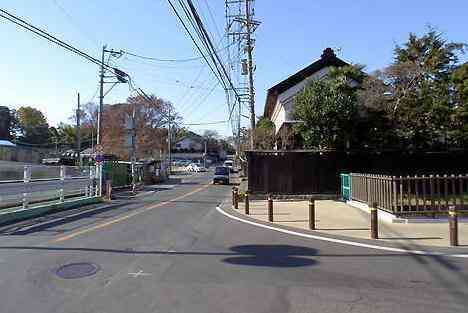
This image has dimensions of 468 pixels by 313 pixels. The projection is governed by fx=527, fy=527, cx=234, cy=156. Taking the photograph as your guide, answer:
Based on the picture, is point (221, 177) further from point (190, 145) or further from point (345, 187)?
point (190, 145)

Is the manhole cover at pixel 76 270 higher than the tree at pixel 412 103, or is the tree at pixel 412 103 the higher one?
the tree at pixel 412 103

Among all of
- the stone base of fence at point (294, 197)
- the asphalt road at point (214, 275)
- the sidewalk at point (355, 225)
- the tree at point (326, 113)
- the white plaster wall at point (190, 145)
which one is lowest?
the asphalt road at point (214, 275)

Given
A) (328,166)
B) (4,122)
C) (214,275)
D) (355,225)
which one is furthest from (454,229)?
(4,122)

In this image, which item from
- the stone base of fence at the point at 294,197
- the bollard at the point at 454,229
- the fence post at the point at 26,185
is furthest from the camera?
the stone base of fence at the point at 294,197

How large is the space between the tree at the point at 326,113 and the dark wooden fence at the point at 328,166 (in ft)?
2.66

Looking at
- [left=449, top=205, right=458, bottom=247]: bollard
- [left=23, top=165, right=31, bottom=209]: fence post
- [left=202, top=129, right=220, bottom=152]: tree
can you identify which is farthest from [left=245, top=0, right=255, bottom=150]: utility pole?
[left=202, top=129, right=220, bottom=152]: tree

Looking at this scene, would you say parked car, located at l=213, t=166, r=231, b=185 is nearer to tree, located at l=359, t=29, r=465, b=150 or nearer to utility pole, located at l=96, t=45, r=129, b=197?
utility pole, located at l=96, t=45, r=129, b=197

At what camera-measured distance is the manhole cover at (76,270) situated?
825cm

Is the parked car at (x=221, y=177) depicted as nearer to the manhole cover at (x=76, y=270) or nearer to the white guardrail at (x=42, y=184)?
the white guardrail at (x=42, y=184)

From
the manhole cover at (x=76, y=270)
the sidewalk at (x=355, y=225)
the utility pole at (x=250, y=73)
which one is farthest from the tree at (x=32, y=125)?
the manhole cover at (x=76, y=270)

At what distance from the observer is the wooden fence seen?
52.9ft

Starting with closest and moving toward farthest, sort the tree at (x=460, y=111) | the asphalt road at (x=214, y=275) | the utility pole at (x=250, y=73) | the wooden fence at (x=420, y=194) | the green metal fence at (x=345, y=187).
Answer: the asphalt road at (x=214, y=275), the wooden fence at (x=420, y=194), the green metal fence at (x=345, y=187), the tree at (x=460, y=111), the utility pole at (x=250, y=73)

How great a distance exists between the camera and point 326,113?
80.3 ft

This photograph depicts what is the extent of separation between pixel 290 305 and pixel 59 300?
2.97 meters
